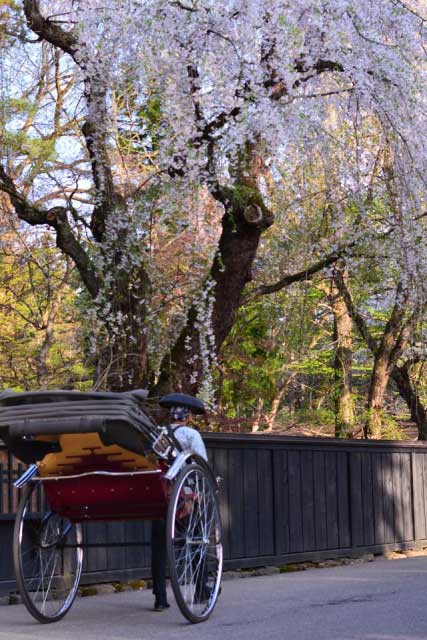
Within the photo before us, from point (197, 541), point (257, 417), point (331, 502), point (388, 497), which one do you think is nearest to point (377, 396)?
point (257, 417)

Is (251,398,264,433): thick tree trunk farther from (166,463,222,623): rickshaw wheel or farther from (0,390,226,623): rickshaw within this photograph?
(166,463,222,623): rickshaw wheel

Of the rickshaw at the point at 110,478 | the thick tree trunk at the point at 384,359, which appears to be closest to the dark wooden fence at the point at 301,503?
the rickshaw at the point at 110,478

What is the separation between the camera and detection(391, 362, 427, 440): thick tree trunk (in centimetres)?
2233

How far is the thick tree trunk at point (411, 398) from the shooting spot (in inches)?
879

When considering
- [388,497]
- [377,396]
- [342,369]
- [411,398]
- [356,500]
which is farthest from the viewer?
[342,369]

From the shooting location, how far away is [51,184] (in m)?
17.5

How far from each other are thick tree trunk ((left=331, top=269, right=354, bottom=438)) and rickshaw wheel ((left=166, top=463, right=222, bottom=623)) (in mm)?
14342

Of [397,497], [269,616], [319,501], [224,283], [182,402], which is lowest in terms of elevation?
[269,616]

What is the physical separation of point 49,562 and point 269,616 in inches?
69.6

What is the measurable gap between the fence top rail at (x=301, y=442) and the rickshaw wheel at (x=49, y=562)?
10.4 feet

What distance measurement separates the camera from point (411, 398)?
74.0 feet

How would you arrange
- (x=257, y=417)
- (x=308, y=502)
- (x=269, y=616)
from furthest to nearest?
(x=257, y=417) < (x=308, y=502) < (x=269, y=616)

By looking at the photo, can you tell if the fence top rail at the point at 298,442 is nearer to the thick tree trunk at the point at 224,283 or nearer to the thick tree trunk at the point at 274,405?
the thick tree trunk at the point at 224,283

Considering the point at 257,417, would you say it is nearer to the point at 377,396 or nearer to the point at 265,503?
the point at 377,396
